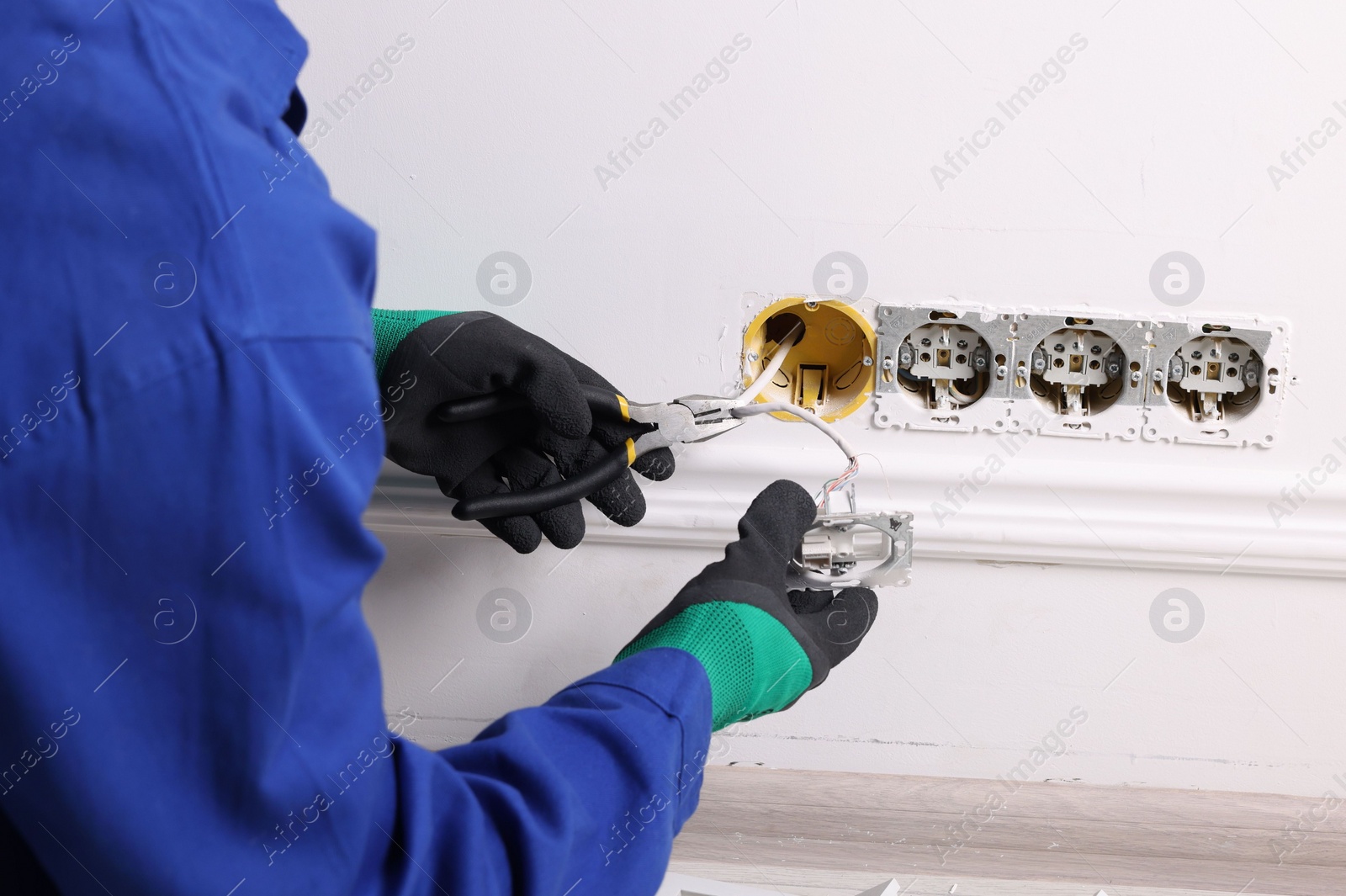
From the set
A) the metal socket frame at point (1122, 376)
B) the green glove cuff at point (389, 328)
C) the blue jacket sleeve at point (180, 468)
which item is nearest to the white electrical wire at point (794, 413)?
the metal socket frame at point (1122, 376)

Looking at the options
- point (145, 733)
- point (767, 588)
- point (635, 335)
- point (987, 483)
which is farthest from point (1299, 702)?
point (145, 733)

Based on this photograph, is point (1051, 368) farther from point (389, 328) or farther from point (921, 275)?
point (389, 328)

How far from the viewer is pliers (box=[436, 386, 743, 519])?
74cm

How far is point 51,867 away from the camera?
1.39 ft

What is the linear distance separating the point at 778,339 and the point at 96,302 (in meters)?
0.70

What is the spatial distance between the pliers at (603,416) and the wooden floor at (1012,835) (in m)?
0.44

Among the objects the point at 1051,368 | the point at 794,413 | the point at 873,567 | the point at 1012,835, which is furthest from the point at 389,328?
the point at 1012,835

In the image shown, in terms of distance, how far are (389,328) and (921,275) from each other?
53 centimetres

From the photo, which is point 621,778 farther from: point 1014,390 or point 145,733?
point 1014,390

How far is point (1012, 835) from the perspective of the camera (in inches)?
39.0

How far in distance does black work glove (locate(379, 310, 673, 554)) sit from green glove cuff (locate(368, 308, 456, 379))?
0.06 ft

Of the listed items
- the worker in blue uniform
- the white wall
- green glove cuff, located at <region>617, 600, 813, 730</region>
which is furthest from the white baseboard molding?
the worker in blue uniform

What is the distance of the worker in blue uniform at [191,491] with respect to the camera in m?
0.36

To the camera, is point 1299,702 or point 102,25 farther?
point 1299,702
